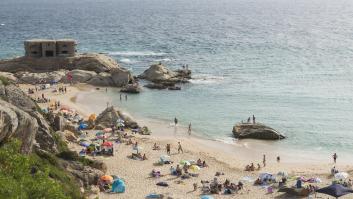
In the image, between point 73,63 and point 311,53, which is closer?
point 73,63

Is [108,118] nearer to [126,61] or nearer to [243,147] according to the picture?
A: [243,147]

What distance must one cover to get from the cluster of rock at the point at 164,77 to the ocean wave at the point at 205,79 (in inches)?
41.1

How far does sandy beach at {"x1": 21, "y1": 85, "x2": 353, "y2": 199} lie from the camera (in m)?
35.5

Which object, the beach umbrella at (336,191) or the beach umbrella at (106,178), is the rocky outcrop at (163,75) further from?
the beach umbrella at (336,191)

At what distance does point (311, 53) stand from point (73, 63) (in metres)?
46.5

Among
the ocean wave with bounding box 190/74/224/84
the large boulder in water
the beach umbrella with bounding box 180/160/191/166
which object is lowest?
the beach umbrella with bounding box 180/160/191/166

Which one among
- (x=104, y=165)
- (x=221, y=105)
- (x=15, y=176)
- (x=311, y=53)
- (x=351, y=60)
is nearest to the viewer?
(x=15, y=176)

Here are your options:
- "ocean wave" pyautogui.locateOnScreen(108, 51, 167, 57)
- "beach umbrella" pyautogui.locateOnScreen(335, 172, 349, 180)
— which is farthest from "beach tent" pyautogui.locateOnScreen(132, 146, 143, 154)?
"ocean wave" pyautogui.locateOnScreen(108, 51, 167, 57)

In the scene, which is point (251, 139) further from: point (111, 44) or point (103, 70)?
point (111, 44)

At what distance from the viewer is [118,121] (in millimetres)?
51531

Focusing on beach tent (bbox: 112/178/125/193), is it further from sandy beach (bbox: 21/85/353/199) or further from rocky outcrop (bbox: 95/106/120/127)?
rocky outcrop (bbox: 95/106/120/127)

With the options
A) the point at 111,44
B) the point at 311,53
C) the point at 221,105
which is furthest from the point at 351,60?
the point at 111,44

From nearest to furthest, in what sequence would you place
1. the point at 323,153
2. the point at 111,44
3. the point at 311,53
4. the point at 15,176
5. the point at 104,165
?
the point at 15,176 < the point at 104,165 < the point at 323,153 < the point at 311,53 < the point at 111,44

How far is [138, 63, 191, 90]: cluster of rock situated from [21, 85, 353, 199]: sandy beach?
1696cm
